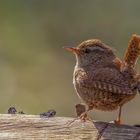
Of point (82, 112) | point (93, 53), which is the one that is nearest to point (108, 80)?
point (82, 112)

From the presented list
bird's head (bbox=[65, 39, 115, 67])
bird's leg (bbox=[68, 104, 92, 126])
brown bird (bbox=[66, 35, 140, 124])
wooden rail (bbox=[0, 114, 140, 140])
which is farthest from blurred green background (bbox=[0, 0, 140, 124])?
wooden rail (bbox=[0, 114, 140, 140])

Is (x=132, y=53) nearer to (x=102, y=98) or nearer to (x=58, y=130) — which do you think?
(x=102, y=98)

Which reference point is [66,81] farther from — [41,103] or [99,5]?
[99,5]

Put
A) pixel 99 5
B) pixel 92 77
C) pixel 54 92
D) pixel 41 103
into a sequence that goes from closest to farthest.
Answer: pixel 92 77 < pixel 41 103 < pixel 54 92 < pixel 99 5

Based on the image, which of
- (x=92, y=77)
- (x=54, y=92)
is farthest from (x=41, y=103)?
(x=92, y=77)

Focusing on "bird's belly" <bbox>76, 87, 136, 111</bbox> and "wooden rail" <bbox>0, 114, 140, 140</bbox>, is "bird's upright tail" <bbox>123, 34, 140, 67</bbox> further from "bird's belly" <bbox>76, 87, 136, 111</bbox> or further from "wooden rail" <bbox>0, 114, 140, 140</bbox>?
"wooden rail" <bbox>0, 114, 140, 140</bbox>
